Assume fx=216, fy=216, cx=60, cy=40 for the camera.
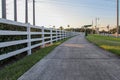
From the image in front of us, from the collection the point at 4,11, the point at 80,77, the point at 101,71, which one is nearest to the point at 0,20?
the point at 80,77

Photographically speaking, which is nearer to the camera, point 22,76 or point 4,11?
point 22,76

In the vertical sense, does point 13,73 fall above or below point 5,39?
below

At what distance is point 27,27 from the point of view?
1076cm

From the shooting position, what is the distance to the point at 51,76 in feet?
19.7

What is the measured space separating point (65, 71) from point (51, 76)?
81 centimetres

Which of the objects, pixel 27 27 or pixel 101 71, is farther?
pixel 27 27

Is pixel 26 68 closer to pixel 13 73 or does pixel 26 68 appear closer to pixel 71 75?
pixel 13 73

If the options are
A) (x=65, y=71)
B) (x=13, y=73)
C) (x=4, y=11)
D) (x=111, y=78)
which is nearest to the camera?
(x=111, y=78)

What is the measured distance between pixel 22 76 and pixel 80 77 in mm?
1597

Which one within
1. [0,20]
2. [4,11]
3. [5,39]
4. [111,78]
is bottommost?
[111,78]

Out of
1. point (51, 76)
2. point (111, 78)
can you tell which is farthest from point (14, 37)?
point (111, 78)

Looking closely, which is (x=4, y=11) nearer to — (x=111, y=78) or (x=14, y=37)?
(x=14, y=37)

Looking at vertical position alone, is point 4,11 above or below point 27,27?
above

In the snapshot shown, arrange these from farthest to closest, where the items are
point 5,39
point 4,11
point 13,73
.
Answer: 1. point 4,11
2. point 5,39
3. point 13,73
